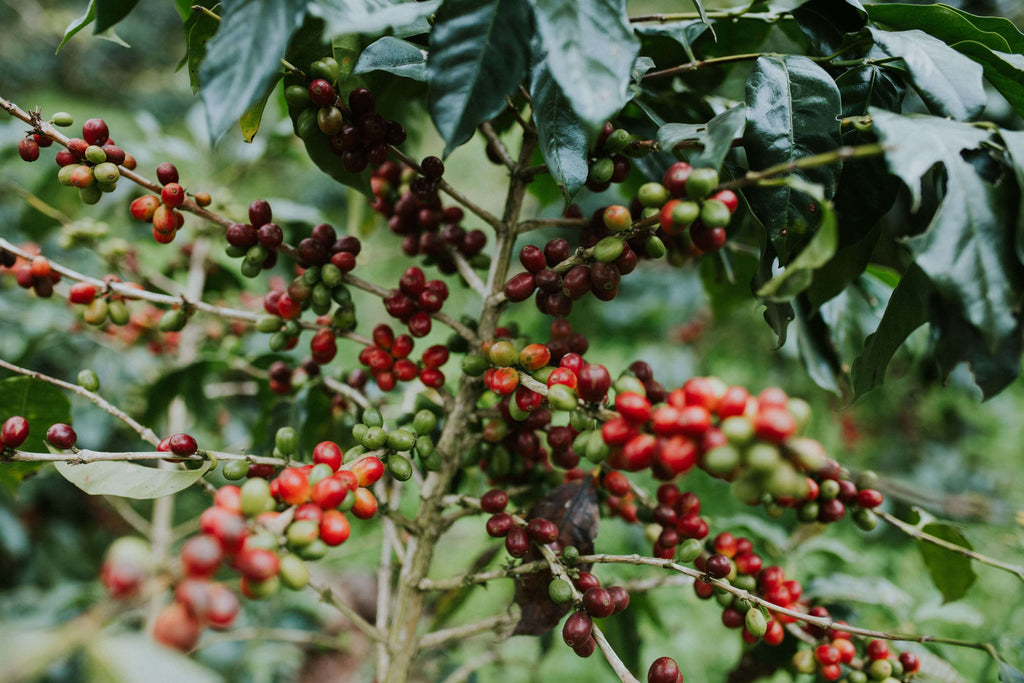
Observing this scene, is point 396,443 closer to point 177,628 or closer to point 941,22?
point 177,628

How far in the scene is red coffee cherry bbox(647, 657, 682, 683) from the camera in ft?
1.84

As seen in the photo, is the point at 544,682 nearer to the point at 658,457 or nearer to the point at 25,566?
the point at 658,457

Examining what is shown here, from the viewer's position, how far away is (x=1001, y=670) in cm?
66

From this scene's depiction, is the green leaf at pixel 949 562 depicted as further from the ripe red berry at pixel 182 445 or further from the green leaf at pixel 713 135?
the ripe red berry at pixel 182 445

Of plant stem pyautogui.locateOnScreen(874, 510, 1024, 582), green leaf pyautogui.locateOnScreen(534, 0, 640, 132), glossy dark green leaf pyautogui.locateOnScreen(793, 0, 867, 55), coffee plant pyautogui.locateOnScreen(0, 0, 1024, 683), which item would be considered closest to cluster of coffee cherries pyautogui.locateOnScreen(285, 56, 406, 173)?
coffee plant pyautogui.locateOnScreen(0, 0, 1024, 683)

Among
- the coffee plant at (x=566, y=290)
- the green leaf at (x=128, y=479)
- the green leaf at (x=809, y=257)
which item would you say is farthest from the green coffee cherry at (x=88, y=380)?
the green leaf at (x=809, y=257)

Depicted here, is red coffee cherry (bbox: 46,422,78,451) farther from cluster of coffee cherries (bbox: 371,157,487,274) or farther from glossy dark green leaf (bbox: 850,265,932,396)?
glossy dark green leaf (bbox: 850,265,932,396)

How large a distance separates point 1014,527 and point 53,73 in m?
5.80

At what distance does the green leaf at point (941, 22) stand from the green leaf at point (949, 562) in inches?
21.3

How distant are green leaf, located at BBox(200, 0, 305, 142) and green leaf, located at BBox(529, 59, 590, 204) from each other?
0.22m

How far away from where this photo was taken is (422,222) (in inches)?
30.4

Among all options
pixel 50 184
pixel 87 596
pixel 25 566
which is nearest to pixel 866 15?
pixel 50 184

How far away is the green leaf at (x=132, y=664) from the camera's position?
286mm

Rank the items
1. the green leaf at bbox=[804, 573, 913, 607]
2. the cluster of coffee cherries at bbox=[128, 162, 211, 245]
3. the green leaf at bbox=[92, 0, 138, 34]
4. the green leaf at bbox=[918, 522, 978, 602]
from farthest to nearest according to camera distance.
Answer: the green leaf at bbox=[804, 573, 913, 607] → the green leaf at bbox=[918, 522, 978, 602] → the cluster of coffee cherries at bbox=[128, 162, 211, 245] → the green leaf at bbox=[92, 0, 138, 34]
